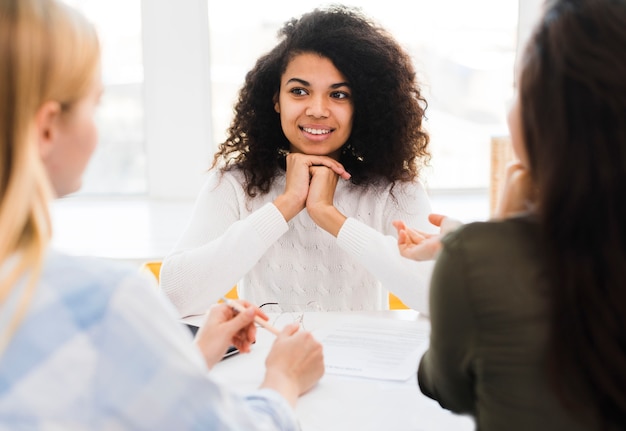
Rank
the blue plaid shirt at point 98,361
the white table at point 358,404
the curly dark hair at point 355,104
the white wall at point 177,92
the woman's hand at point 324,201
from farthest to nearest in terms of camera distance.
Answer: the white wall at point 177,92 → the curly dark hair at point 355,104 → the woman's hand at point 324,201 → the white table at point 358,404 → the blue plaid shirt at point 98,361

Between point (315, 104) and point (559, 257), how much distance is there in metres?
1.20

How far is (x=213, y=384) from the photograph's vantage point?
0.78 metres

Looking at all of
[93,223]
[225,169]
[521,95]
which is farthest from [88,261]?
[93,223]

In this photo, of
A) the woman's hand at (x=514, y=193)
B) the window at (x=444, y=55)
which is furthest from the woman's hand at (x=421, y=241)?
the window at (x=444, y=55)

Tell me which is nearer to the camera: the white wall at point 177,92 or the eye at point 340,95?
the eye at point 340,95

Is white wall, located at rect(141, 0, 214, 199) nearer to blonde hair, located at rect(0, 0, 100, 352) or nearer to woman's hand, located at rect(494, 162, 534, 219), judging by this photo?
woman's hand, located at rect(494, 162, 534, 219)

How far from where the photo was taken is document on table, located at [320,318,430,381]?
1235 millimetres

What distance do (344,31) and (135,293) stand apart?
4.27 ft

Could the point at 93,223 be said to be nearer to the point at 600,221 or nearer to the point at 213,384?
the point at 213,384

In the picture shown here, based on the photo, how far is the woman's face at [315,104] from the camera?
1.83 m

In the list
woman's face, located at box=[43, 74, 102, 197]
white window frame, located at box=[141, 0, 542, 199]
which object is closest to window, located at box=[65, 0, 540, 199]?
white window frame, located at box=[141, 0, 542, 199]

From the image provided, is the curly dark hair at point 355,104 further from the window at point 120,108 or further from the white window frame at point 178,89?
the window at point 120,108

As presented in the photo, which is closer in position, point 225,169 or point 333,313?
point 333,313

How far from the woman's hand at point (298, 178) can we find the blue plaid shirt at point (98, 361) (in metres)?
1.03
